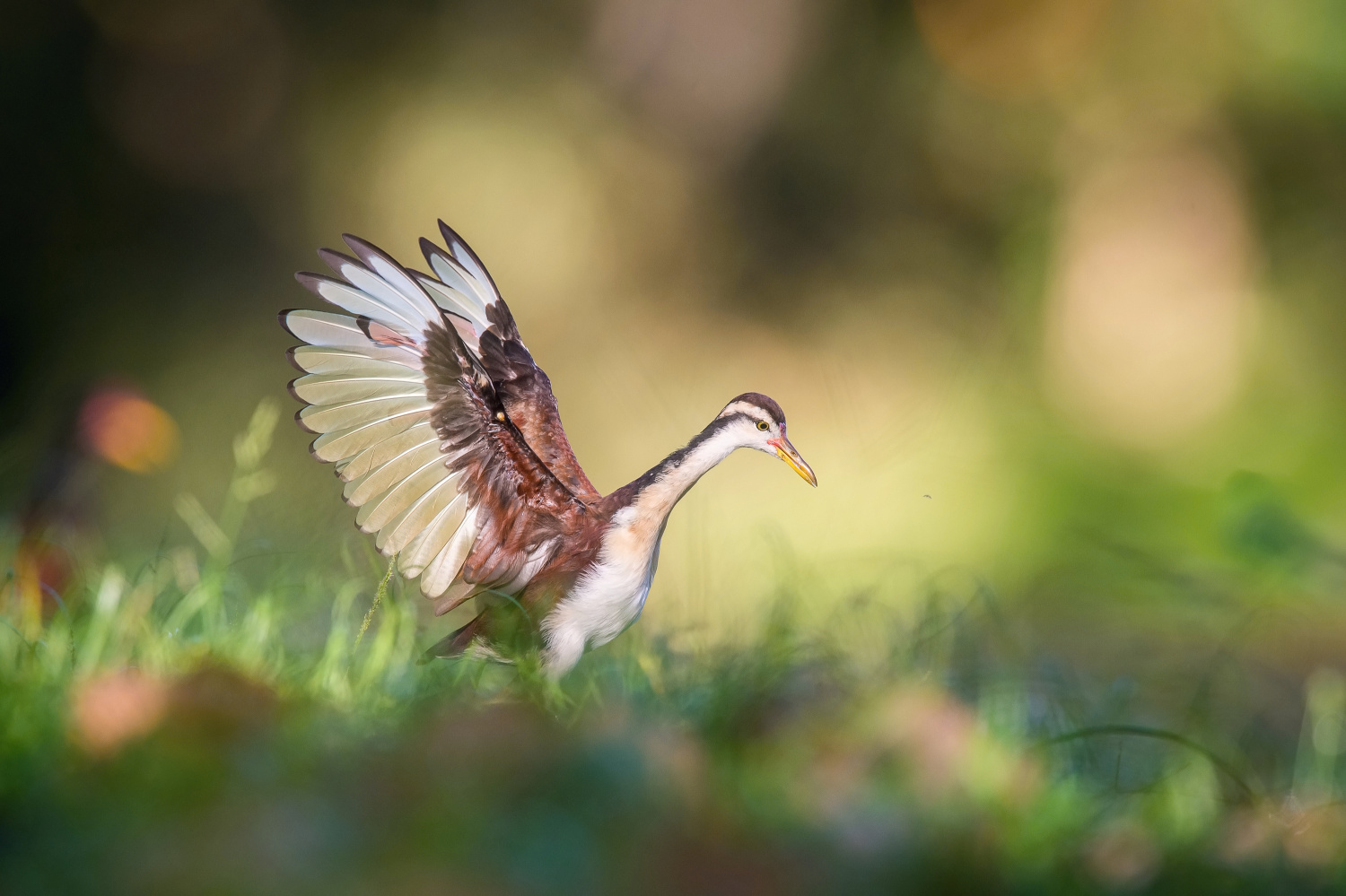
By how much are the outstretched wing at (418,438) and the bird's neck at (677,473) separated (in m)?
0.12

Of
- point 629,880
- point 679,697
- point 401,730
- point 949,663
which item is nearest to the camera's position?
point 629,880

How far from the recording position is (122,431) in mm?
2400

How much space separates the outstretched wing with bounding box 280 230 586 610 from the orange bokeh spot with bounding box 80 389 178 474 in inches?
33.6

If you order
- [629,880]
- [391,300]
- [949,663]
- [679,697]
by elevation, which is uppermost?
[391,300]

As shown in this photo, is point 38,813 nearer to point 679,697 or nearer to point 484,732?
point 484,732

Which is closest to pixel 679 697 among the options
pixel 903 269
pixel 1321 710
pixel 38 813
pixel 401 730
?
pixel 401 730

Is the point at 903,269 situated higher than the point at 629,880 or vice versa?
the point at 903,269

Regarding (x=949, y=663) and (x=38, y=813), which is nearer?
(x=38, y=813)

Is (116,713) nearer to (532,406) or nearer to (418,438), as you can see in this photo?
(418,438)

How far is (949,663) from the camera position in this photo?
1.49 metres

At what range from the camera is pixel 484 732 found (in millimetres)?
805

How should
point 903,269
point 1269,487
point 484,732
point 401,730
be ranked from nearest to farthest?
point 484,732 → point 401,730 → point 1269,487 → point 903,269

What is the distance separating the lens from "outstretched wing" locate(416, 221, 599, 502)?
6.37 ft

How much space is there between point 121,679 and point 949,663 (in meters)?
1.02
